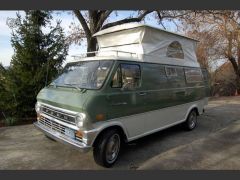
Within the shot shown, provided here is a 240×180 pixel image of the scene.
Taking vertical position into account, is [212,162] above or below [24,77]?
below

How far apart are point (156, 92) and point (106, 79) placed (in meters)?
1.69

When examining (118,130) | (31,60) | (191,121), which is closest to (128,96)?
(118,130)

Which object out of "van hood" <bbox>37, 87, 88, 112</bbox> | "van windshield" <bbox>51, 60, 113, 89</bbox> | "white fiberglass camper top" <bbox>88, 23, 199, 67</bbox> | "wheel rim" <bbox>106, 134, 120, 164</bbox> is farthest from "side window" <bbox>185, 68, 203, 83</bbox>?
"van hood" <bbox>37, 87, 88, 112</bbox>

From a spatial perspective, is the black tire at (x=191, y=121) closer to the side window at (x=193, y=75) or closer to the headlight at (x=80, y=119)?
the side window at (x=193, y=75)

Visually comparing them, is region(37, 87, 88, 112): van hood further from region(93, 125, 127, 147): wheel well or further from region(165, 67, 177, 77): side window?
region(165, 67, 177, 77): side window

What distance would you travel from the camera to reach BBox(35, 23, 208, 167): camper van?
15.7 ft

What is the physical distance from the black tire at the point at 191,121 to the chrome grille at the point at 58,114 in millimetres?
4287

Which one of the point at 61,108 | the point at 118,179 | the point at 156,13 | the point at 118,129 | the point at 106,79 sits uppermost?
the point at 156,13

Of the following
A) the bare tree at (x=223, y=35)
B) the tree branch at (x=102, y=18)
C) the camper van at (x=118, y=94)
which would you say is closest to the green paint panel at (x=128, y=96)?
the camper van at (x=118, y=94)

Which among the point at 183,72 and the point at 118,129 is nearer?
the point at 118,129

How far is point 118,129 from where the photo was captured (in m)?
5.29

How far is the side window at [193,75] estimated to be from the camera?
25.7 feet

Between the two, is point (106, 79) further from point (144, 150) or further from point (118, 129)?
point (144, 150)

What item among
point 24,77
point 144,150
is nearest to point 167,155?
point 144,150
